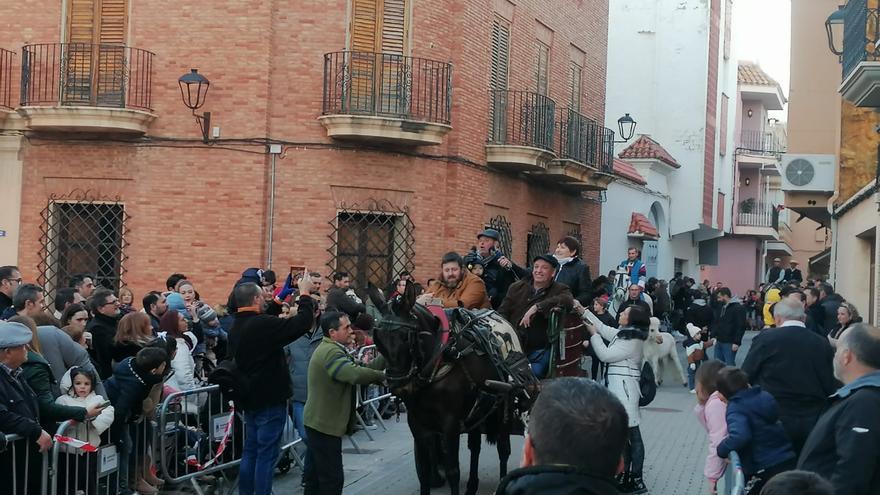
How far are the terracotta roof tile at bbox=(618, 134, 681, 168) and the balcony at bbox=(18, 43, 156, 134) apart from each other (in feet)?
68.5

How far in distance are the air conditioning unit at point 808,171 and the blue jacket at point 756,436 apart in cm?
2004

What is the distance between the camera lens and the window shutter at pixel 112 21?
2028 cm

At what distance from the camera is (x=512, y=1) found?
24.3 m

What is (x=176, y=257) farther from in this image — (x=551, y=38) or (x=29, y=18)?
(x=551, y=38)

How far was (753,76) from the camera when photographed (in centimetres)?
5406

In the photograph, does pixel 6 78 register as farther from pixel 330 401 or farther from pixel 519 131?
pixel 330 401

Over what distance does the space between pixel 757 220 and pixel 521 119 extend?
Answer: 3133 centimetres

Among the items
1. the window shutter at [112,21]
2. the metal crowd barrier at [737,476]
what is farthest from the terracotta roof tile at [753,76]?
the metal crowd barrier at [737,476]

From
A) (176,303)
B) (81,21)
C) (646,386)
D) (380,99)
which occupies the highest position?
(81,21)

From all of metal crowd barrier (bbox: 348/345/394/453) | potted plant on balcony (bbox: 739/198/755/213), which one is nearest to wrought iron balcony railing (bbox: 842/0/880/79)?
metal crowd barrier (bbox: 348/345/394/453)

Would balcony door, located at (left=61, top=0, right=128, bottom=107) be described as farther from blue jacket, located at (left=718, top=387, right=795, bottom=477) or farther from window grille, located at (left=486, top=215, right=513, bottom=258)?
blue jacket, located at (left=718, top=387, right=795, bottom=477)

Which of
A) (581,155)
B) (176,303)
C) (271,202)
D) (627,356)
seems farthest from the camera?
(581,155)

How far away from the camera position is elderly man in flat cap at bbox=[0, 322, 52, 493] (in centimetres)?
794

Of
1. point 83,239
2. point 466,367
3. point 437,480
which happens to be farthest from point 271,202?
point 466,367
